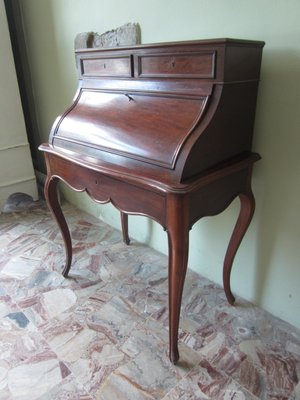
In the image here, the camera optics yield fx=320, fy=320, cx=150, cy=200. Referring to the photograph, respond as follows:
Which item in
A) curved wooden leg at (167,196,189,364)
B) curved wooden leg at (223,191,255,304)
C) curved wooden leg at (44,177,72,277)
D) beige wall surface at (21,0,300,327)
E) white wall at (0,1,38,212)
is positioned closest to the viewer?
curved wooden leg at (167,196,189,364)

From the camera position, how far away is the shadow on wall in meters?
1.19

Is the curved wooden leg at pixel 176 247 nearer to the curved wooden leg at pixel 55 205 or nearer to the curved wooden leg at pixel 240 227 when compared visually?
the curved wooden leg at pixel 240 227

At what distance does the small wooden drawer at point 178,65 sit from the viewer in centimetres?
103

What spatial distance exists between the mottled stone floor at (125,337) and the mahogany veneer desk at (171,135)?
0.51 ft

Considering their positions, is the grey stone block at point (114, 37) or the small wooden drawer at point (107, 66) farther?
the grey stone block at point (114, 37)

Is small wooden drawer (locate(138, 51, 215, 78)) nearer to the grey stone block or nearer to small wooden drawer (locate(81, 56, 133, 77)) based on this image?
small wooden drawer (locate(81, 56, 133, 77))

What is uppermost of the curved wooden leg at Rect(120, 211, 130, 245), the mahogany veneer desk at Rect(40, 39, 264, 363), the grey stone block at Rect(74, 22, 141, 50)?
the grey stone block at Rect(74, 22, 141, 50)

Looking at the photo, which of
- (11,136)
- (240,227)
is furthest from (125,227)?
(11,136)

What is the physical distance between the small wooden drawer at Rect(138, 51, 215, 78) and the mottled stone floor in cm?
110

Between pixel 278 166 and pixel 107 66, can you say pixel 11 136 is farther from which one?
pixel 278 166

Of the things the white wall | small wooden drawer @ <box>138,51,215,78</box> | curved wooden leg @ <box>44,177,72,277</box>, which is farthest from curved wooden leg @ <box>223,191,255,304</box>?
the white wall

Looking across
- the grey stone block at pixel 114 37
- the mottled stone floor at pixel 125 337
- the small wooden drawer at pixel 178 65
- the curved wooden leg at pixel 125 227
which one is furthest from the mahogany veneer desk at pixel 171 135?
the curved wooden leg at pixel 125 227

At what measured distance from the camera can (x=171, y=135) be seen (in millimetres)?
1061

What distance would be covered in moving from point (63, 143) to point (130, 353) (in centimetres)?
96
